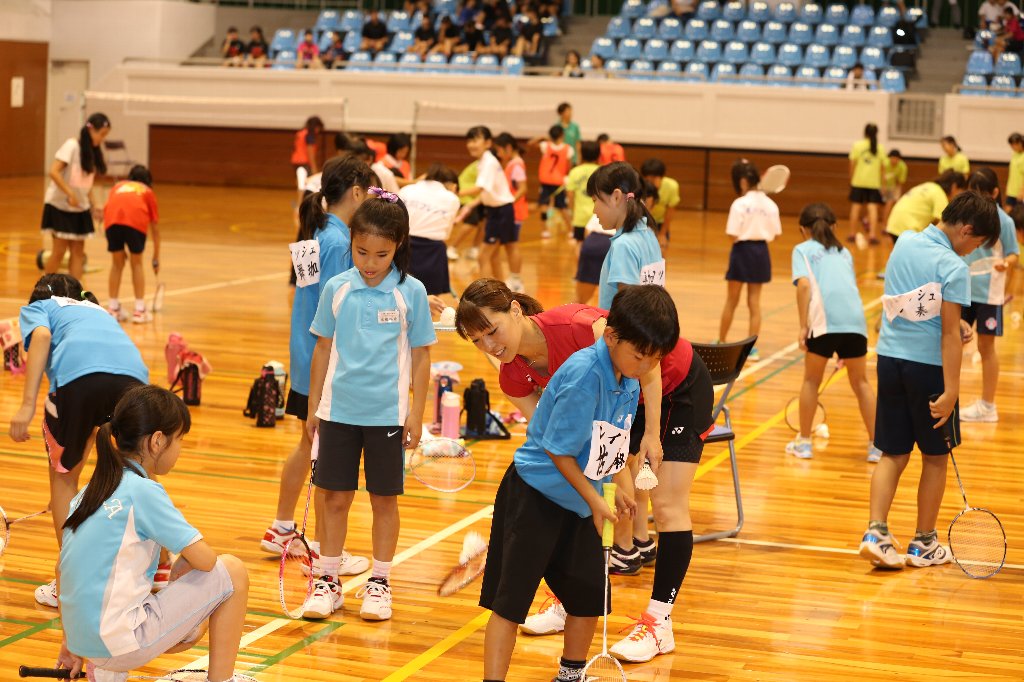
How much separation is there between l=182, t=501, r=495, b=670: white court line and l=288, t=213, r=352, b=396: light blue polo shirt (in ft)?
3.07

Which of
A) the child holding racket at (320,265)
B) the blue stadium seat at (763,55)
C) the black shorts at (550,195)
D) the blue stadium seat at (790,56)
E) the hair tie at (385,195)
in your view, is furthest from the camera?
the blue stadium seat at (763,55)

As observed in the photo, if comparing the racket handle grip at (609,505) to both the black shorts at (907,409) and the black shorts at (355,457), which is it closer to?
the black shorts at (355,457)

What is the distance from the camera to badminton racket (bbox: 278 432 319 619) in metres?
5.88

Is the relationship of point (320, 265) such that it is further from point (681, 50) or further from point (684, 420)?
point (681, 50)

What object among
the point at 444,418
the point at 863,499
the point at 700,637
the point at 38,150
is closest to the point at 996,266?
the point at 863,499

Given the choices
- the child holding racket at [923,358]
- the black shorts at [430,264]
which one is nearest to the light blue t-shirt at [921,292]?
the child holding racket at [923,358]

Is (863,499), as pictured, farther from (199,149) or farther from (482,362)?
(199,149)

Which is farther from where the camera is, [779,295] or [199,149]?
[199,149]

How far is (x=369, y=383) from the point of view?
5.69m

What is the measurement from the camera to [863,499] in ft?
26.7

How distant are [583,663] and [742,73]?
2406cm

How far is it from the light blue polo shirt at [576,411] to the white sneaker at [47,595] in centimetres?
254

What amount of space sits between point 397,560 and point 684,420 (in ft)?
6.13

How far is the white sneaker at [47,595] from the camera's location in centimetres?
590
